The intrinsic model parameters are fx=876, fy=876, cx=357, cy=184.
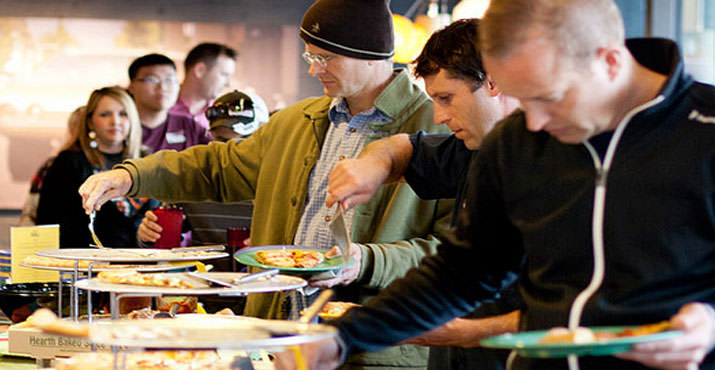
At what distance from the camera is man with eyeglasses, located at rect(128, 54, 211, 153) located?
534cm

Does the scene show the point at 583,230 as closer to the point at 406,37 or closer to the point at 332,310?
the point at 332,310

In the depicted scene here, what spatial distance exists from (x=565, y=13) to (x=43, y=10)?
6979 mm

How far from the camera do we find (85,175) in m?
4.14

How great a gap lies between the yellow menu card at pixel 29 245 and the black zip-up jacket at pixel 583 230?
4.99 feet

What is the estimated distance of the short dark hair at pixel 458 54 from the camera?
2.03m

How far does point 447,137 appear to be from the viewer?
2141 mm

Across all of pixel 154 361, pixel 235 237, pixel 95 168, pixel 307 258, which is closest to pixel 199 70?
pixel 95 168

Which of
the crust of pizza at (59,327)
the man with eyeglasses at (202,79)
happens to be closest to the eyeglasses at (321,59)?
the crust of pizza at (59,327)

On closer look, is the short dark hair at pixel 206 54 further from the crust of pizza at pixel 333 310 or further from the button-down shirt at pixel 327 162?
the crust of pizza at pixel 333 310

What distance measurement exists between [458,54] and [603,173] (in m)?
0.80

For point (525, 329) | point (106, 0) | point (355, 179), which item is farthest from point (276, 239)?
point (106, 0)

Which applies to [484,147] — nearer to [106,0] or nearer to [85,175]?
[85,175]

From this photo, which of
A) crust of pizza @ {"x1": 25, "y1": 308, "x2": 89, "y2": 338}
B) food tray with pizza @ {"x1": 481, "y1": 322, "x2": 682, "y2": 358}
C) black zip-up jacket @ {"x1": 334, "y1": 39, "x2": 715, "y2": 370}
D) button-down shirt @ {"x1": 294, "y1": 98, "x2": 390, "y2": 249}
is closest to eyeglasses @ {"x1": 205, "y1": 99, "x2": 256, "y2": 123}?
button-down shirt @ {"x1": 294, "y1": 98, "x2": 390, "y2": 249}

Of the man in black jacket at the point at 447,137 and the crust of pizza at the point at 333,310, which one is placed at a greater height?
the man in black jacket at the point at 447,137
